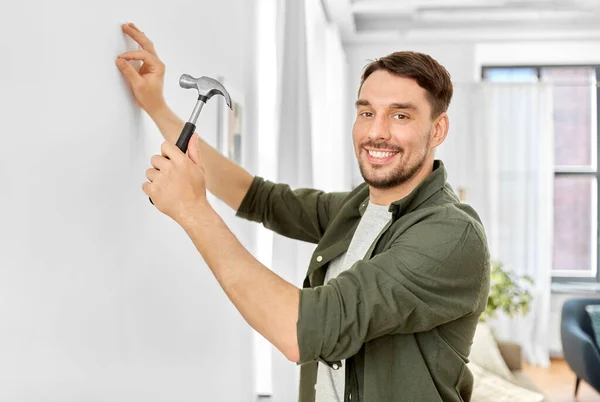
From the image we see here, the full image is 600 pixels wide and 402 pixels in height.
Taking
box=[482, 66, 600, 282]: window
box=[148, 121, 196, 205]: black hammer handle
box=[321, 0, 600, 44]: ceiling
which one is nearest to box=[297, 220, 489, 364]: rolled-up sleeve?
box=[148, 121, 196, 205]: black hammer handle

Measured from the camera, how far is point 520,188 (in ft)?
20.5

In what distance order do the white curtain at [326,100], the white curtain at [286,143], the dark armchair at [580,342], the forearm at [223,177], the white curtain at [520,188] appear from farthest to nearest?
the white curtain at [520,188] < the dark armchair at [580,342] < the white curtain at [326,100] < the white curtain at [286,143] < the forearm at [223,177]

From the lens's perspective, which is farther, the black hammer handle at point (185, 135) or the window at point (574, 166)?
the window at point (574, 166)

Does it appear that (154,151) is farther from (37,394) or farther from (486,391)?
(486,391)

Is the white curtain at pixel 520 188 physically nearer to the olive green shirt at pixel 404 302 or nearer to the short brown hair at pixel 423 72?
the olive green shirt at pixel 404 302

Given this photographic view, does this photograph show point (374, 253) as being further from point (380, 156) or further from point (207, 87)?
point (207, 87)

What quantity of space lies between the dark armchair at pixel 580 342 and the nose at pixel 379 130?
3861mm

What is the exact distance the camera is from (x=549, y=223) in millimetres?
6199

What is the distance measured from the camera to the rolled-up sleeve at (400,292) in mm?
1233

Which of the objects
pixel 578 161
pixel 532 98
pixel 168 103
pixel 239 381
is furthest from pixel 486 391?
pixel 578 161

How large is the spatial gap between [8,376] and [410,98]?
106 cm

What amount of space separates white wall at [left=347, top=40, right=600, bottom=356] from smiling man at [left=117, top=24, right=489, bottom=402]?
4.55 metres

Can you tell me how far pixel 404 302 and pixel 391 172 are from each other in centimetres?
41

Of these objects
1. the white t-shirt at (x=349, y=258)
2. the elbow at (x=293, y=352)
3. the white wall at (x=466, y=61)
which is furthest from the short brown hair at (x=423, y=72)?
the white wall at (x=466, y=61)
